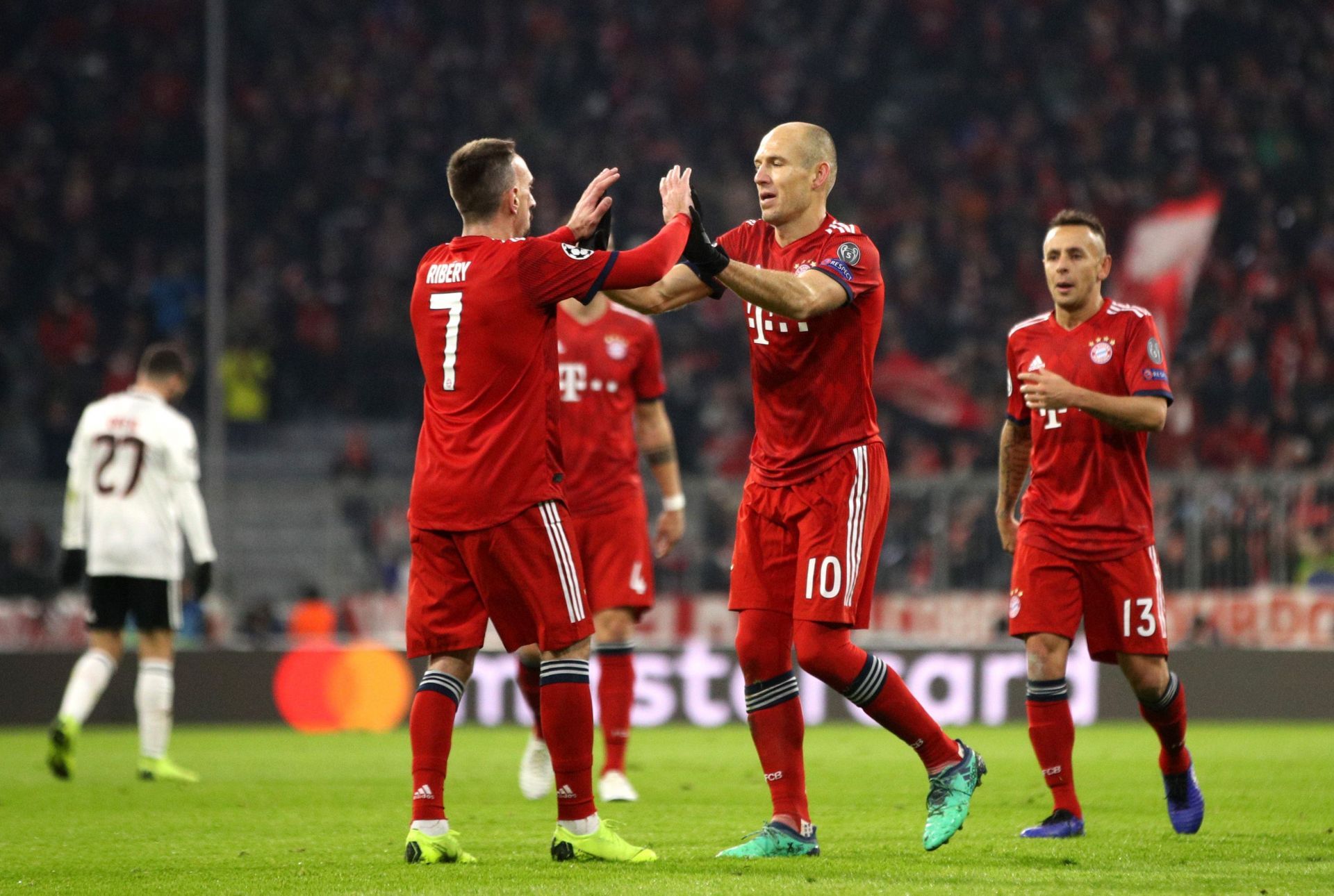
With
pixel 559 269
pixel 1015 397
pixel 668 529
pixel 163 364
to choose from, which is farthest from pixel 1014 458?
pixel 163 364

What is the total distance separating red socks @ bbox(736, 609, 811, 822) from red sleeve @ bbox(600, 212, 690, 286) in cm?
126

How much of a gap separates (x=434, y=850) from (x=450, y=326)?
171 centimetres

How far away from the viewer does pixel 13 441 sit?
1967 cm

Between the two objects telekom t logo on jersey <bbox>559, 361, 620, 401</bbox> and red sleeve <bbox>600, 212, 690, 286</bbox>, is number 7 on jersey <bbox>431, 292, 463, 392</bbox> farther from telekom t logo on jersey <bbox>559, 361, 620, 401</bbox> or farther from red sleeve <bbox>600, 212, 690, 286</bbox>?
telekom t logo on jersey <bbox>559, 361, 620, 401</bbox>

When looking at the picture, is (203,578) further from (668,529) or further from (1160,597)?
(1160,597)

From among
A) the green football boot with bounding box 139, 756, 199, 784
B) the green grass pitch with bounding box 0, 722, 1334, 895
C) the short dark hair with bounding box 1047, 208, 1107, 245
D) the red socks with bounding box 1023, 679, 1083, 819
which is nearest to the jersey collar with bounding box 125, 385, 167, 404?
the green football boot with bounding box 139, 756, 199, 784

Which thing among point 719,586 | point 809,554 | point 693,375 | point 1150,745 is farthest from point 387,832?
point 693,375

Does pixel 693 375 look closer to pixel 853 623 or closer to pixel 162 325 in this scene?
pixel 162 325

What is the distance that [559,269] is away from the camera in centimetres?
563

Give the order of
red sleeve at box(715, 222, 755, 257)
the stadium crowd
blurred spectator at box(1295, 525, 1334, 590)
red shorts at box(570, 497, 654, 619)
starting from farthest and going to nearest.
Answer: the stadium crowd → blurred spectator at box(1295, 525, 1334, 590) → red shorts at box(570, 497, 654, 619) → red sleeve at box(715, 222, 755, 257)

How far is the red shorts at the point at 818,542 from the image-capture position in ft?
19.1

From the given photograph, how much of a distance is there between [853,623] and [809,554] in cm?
27

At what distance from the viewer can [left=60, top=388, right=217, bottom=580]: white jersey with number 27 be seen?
32.8 feet

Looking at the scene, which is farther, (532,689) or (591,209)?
(532,689)
